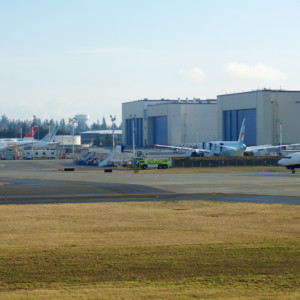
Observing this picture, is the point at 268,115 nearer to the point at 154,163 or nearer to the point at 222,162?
the point at 222,162

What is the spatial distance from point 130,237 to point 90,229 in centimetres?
347

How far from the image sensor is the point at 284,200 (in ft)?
150

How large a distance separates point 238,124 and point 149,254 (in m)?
162

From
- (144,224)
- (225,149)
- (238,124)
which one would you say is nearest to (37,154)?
(225,149)

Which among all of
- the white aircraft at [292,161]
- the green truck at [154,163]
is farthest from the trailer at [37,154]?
the white aircraft at [292,161]

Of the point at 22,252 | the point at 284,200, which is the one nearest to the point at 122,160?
the point at 284,200

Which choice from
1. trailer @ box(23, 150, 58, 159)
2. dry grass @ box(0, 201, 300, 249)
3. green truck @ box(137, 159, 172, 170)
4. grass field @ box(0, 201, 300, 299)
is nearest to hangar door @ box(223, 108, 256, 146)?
trailer @ box(23, 150, 58, 159)

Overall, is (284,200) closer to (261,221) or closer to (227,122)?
(261,221)

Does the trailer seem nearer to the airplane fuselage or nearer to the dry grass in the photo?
the airplane fuselage

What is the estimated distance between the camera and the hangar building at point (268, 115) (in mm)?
167500

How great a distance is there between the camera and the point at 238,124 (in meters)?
182

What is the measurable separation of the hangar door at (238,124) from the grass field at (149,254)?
459 feet

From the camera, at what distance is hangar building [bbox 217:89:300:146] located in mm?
167500

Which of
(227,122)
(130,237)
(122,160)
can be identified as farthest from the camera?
(227,122)
